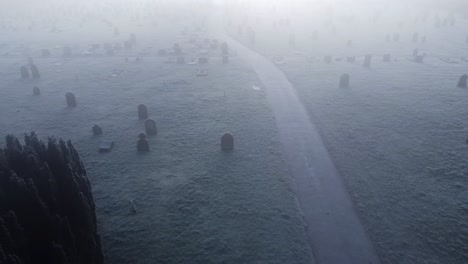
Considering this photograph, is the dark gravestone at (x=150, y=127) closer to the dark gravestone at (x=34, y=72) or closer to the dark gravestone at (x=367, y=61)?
the dark gravestone at (x=34, y=72)

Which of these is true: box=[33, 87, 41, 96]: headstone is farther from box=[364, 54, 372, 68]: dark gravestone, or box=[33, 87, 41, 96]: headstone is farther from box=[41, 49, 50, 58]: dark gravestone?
box=[364, 54, 372, 68]: dark gravestone

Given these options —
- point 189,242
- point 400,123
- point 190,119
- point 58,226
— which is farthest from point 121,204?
point 400,123

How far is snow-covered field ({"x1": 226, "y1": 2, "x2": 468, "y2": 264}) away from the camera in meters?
10.7

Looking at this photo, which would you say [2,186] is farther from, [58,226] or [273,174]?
[273,174]

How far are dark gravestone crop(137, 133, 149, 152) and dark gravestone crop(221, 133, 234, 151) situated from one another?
3463 mm

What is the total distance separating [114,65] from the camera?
29047 mm

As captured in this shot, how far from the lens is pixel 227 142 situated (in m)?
15.4

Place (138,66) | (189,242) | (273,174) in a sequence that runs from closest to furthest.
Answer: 1. (189,242)
2. (273,174)
3. (138,66)

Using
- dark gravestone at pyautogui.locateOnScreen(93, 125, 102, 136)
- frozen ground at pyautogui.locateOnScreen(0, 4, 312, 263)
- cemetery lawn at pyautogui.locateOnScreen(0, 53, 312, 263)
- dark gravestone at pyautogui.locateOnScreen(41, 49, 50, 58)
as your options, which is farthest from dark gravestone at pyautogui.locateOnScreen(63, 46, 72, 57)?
dark gravestone at pyautogui.locateOnScreen(93, 125, 102, 136)

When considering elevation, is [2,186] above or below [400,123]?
above

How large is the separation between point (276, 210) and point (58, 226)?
22.7 ft

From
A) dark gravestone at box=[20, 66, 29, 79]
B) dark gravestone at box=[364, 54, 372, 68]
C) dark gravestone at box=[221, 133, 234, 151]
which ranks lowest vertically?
dark gravestone at box=[221, 133, 234, 151]

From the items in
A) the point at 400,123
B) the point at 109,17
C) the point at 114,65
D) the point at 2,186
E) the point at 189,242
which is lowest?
the point at 189,242

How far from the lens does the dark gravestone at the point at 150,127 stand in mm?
16688
